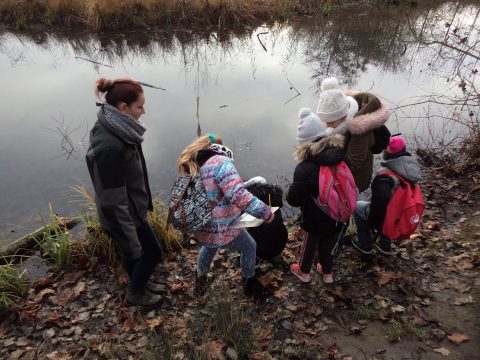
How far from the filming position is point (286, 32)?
13773 millimetres

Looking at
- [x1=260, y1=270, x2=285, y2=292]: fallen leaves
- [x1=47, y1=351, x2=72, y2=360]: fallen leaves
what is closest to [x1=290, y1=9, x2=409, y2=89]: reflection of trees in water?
[x1=260, y1=270, x2=285, y2=292]: fallen leaves

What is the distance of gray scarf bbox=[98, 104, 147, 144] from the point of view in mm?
2508

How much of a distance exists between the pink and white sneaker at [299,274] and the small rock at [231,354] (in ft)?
3.98

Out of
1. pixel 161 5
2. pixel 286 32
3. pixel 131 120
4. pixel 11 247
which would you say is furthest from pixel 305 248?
pixel 161 5

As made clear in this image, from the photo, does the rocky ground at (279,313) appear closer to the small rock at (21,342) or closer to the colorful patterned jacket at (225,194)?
the small rock at (21,342)

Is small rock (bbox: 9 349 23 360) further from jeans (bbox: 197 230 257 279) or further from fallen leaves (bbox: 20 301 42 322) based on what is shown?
jeans (bbox: 197 230 257 279)

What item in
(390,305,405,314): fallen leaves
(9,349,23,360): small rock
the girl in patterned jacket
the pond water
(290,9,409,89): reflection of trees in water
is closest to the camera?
the girl in patterned jacket

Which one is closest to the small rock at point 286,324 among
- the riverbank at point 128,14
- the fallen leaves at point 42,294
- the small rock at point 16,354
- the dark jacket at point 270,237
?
the dark jacket at point 270,237

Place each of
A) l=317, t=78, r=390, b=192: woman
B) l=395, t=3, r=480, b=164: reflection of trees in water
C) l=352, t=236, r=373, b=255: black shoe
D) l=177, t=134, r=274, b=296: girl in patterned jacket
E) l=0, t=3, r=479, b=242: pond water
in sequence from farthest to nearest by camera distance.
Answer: l=0, t=3, r=479, b=242: pond water
l=395, t=3, r=480, b=164: reflection of trees in water
l=352, t=236, r=373, b=255: black shoe
l=317, t=78, r=390, b=192: woman
l=177, t=134, r=274, b=296: girl in patterned jacket

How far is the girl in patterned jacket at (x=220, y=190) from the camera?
2773 millimetres

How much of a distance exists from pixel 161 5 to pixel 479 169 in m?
12.3

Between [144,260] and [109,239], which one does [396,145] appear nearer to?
[144,260]

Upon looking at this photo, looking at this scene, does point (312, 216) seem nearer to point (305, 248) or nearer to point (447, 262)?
point (305, 248)

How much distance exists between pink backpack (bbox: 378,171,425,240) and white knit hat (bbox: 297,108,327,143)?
92 cm
